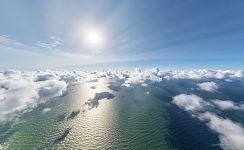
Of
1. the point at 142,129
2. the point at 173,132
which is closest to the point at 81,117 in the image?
the point at 142,129

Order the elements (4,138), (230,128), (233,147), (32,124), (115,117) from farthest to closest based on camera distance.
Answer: (115,117) → (32,124) → (230,128) → (4,138) → (233,147)

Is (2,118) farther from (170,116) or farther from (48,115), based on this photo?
(170,116)

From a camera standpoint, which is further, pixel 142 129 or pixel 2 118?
pixel 2 118

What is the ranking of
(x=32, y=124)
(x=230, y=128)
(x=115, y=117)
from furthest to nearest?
1. (x=115, y=117)
2. (x=32, y=124)
3. (x=230, y=128)

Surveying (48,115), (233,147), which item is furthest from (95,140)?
(233,147)

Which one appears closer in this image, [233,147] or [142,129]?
[233,147]

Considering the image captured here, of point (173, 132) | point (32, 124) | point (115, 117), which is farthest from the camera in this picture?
point (115, 117)

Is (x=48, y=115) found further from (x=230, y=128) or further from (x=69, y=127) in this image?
(x=230, y=128)

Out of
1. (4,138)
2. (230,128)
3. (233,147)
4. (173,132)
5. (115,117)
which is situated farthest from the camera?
(115,117)
